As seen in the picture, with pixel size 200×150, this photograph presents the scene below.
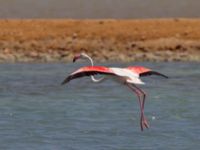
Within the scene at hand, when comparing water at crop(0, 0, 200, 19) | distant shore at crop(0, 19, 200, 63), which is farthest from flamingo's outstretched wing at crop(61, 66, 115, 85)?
water at crop(0, 0, 200, 19)

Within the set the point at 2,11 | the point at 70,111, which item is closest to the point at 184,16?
the point at 2,11

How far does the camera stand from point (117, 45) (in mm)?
27703

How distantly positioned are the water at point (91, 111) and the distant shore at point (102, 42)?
2.17 feet

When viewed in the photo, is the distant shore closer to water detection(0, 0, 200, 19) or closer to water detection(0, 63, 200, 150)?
water detection(0, 63, 200, 150)

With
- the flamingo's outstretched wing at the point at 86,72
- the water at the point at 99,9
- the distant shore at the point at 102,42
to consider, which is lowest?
the water at the point at 99,9

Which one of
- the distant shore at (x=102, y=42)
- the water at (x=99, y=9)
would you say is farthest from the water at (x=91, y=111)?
the water at (x=99, y=9)

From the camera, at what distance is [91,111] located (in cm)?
2062

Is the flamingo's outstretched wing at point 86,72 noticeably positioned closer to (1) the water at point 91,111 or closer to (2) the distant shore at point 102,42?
(1) the water at point 91,111

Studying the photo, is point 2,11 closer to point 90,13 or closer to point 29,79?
point 90,13

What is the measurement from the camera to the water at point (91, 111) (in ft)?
58.6

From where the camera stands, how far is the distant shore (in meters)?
27.3

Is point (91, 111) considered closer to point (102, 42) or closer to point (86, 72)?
point (86, 72)

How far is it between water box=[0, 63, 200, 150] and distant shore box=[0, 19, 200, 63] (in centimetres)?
66

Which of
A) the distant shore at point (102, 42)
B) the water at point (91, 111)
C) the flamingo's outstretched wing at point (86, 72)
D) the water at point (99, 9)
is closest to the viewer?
the flamingo's outstretched wing at point (86, 72)
